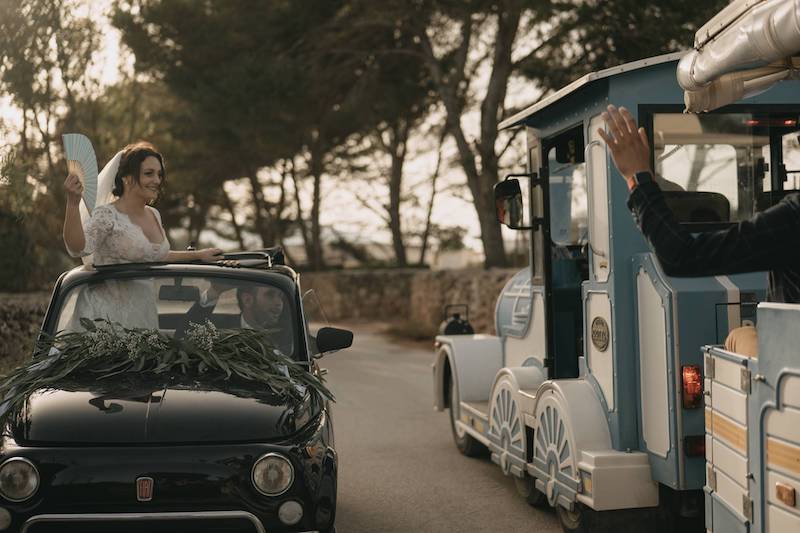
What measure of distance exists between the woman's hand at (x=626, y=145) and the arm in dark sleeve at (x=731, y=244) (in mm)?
228

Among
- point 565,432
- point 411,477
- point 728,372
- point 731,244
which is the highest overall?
point 731,244

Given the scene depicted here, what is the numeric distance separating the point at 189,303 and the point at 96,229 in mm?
694

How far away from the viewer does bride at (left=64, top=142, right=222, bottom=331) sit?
538cm

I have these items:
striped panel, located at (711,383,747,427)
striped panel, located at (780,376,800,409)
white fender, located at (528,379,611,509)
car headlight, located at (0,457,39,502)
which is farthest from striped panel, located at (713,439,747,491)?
car headlight, located at (0,457,39,502)

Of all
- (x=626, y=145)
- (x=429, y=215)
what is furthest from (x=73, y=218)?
(x=429, y=215)

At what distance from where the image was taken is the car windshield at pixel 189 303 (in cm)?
537

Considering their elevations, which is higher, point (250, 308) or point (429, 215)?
point (429, 215)

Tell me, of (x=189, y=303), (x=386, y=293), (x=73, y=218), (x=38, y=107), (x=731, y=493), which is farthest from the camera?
(x=386, y=293)

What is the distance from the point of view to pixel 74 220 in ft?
17.7

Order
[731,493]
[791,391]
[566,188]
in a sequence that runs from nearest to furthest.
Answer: [791,391] < [731,493] < [566,188]

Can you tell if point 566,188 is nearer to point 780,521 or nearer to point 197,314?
point 197,314

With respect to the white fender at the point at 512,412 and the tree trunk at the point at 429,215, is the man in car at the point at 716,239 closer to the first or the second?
the white fender at the point at 512,412

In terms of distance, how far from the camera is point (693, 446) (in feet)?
16.0

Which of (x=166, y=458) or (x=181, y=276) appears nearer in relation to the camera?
(x=166, y=458)
